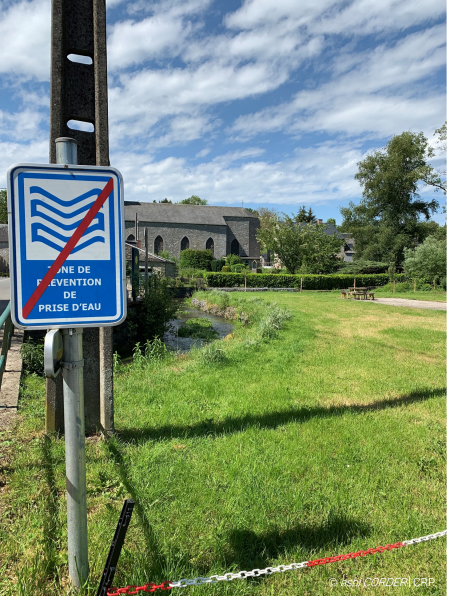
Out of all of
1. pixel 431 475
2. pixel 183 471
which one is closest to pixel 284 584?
pixel 183 471

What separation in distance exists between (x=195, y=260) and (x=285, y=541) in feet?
164

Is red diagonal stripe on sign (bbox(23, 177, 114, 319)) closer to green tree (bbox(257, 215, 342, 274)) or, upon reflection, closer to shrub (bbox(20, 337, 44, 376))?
shrub (bbox(20, 337, 44, 376))

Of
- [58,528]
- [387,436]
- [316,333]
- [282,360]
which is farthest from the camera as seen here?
[316,333]

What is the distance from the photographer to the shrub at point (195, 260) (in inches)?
2030

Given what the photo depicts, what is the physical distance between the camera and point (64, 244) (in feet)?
5.39

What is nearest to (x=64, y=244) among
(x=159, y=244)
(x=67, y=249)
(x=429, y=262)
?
(x=67, y=249)

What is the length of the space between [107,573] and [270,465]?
184 centimetres

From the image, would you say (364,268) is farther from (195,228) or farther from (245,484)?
(245,484)

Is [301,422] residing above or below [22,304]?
below

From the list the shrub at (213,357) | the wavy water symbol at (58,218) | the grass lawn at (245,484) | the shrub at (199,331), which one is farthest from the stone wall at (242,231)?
the wavy water symbol at (58,218)

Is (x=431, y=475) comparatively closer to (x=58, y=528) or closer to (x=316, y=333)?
(x=58, y=528)

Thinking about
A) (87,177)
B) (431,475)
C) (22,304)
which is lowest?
(431,475)

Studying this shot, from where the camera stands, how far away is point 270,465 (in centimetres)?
325

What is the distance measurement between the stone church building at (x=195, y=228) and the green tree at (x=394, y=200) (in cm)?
2088
